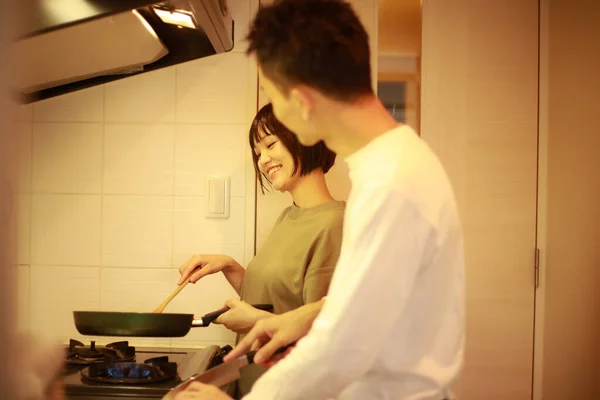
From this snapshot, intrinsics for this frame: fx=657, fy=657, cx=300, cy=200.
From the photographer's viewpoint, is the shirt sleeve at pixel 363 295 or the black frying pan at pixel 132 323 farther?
the black frying pan at pixel 132 323

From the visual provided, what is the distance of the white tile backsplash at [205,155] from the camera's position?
1.86m

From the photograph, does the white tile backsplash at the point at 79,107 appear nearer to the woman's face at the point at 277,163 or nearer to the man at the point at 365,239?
the woman's face at the point at 277,163

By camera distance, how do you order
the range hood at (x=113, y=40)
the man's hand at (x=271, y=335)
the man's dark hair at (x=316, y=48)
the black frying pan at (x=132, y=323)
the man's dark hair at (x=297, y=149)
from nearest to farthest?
the range hood at (x=113, y=40) → the man's dark hair at (x=316, y=48) → the man's hand at (x=271, y=335) → the black frying pan at (x=132, y=323) → the man's dark hair at (x=297, y=149)

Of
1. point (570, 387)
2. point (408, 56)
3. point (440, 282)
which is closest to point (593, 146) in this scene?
point (408, 56)

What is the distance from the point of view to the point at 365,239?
76cm

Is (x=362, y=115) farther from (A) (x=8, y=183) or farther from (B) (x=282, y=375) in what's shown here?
(A) (x=8, y=183)

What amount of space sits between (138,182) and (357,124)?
3.68 ft

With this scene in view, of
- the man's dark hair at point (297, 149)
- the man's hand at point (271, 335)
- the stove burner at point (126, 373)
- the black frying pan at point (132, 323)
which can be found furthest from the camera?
the man's dark hair at point (297, 149)

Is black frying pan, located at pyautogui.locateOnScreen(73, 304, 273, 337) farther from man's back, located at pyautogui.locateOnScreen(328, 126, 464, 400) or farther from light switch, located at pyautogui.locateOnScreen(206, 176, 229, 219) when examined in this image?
light switch, located at pyautogui.locateOnScreen(206, 176, 229, 219)

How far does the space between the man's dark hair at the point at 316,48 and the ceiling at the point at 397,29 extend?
1093 mm

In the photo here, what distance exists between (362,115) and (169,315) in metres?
0.56

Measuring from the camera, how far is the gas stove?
128cm

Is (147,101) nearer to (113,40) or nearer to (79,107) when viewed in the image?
(79,107)

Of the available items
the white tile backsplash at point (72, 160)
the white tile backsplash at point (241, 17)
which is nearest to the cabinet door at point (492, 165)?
the white tile backsplash at point (241, 17)
